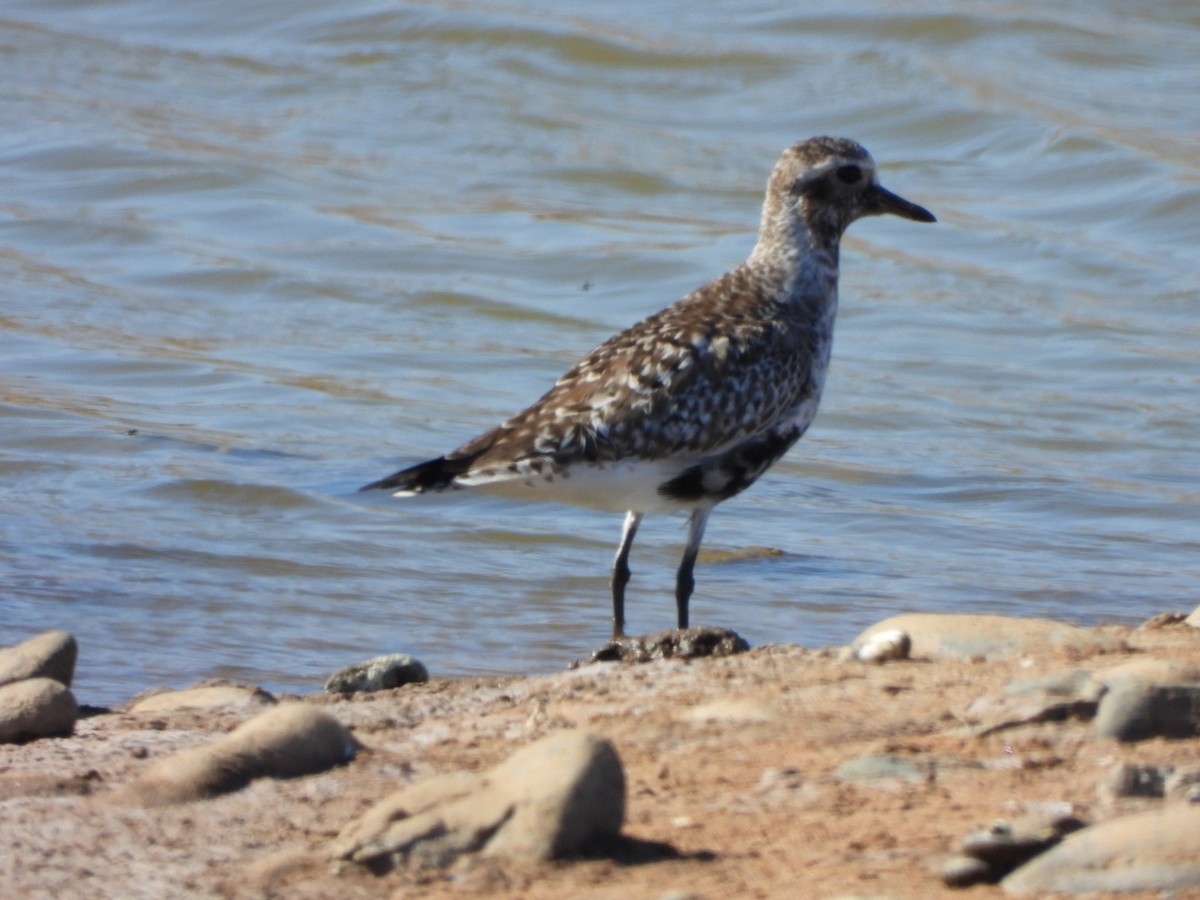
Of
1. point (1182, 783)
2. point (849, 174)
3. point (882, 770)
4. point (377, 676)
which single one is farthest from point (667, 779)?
point (849, 174)

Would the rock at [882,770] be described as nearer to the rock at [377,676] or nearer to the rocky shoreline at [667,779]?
the rocky shoreline at [667,779]

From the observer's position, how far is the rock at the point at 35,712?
606cm

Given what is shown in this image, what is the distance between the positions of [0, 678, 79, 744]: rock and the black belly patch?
269 centimetres

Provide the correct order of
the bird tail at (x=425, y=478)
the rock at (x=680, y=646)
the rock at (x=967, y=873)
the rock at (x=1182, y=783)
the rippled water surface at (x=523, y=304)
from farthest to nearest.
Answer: the rippled water surface at (x=523, y=304), the bird tail at (x=425, y=478), the rock at (x=680, y=646), the rock at (x=1182, y=783), the rock at (x=967, y=873)

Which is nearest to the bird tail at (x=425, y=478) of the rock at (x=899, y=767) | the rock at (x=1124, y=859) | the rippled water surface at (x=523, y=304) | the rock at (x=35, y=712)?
the rippled water surface at (x=523, y=304)

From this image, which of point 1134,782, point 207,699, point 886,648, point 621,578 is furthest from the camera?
point 621,578

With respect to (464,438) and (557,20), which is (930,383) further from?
(557,20)

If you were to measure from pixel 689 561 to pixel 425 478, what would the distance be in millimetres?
1260

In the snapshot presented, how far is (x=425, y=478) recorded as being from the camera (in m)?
7.64

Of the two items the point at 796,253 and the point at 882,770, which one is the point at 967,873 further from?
the point at 796,253

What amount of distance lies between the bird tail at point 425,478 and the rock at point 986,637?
6.03 ft

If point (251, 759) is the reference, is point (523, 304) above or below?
above

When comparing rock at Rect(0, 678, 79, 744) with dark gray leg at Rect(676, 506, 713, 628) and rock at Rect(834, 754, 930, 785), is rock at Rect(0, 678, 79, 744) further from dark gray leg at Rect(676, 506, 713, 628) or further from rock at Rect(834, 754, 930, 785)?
dark gray leg at Rect(676, 506, 713, 628)

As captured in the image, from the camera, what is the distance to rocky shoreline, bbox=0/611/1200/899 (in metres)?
4.34
